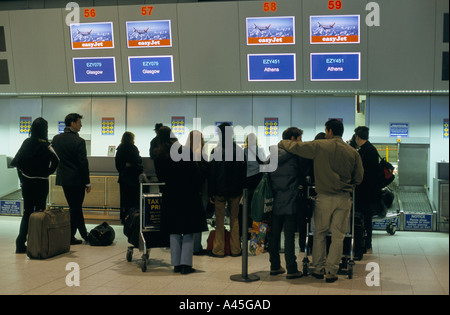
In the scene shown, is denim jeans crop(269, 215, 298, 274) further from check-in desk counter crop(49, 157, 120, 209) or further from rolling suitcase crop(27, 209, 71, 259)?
check-in desk counter crop(49, 157, 120, 209)

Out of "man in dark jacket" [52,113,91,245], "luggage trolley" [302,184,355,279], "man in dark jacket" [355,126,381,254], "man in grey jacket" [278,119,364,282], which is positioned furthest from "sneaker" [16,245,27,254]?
"man in dark jacket" [355,126,381,254]

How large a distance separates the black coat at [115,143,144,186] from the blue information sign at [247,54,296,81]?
2757mm

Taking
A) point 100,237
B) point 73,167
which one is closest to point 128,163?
point 73,167

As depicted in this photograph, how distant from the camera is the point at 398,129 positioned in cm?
973

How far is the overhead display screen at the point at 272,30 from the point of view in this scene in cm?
922

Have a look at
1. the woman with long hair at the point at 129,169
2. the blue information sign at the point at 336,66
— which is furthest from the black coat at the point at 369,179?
the woman with long hair at the point at 129,169

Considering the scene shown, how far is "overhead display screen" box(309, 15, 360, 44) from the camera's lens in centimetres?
905

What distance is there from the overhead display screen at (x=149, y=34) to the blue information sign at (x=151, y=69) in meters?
0.24

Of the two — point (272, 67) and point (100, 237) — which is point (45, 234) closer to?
point (100, 237)

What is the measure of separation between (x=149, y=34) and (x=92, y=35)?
1.08 meters

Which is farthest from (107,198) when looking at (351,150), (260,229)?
(351,150)

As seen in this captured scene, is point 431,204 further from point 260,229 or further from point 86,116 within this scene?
point 86,116

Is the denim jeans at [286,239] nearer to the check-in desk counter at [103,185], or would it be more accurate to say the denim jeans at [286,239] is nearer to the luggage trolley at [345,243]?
the luggage trolley at [345,243]
